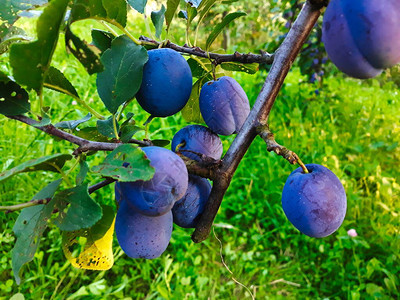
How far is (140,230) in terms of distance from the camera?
539mm

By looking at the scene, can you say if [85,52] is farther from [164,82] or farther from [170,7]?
[170,7]

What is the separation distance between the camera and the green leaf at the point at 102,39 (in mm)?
515

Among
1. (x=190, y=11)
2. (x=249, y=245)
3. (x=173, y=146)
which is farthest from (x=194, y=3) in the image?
(x=249, y=245)

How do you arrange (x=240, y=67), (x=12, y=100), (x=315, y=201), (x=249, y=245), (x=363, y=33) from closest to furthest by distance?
(x=363, y=33), (x=12, y=100), (x=315, y=201), (x=240, y=67), (x=249, y=245)

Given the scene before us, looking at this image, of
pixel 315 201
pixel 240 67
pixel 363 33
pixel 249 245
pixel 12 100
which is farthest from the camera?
pixel 249 245

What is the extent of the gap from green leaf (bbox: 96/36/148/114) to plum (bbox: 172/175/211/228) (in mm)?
173

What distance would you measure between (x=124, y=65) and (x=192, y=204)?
237 millimetres

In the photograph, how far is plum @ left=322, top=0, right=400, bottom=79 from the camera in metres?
0.35

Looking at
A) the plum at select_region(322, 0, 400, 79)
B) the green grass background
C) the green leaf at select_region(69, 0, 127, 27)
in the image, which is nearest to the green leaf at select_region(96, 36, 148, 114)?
the green leaf at select_region(69, 0, 127, 27)

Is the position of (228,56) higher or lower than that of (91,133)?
higher

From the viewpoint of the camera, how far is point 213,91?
621 millimetres

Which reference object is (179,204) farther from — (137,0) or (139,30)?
(139,30)

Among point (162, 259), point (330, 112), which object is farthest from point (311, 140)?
point (162, 259)

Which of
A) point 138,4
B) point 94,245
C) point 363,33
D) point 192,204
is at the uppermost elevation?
point 363,33
